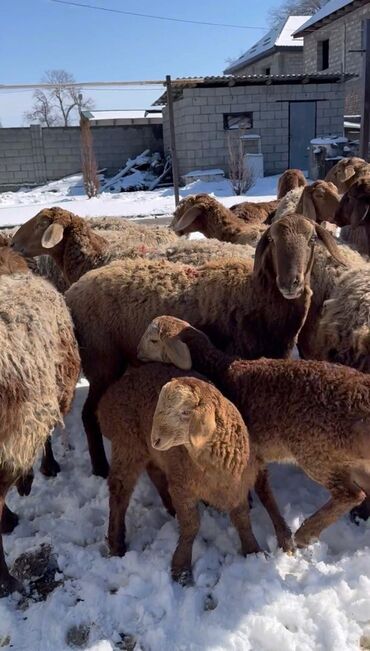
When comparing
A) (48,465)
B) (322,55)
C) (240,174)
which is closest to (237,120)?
(240,174)

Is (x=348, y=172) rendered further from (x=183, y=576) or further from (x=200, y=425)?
(x=183, y=576)

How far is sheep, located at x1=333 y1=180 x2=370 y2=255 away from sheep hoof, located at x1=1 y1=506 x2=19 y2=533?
398cm

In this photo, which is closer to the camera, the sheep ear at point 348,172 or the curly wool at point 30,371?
the curly wool at point 30,371

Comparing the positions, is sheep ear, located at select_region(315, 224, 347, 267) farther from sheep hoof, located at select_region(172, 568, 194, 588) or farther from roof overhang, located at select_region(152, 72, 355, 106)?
roof overhang, located at select_region(152, 72, 355, 106)

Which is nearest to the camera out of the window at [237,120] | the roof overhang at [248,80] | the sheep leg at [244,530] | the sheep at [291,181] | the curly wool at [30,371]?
the curly wool at [30,371]

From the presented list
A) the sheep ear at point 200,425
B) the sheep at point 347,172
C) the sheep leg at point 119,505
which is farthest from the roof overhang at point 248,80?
the sheep ear at point 200,425

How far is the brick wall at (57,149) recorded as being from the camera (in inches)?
896

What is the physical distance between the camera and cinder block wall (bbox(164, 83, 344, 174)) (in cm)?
1889

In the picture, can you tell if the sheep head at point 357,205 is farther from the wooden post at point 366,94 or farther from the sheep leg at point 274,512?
the wooden post at point 366,94

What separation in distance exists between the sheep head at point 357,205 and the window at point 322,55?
2592cm

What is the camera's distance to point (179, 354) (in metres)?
3.06

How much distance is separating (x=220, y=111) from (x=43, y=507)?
17929 millimetres

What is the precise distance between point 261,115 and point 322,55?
11588 mm

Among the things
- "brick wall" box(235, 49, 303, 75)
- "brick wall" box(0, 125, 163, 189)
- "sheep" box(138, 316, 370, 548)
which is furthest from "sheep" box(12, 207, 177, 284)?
"brick wall" box(235, 49, 303, 75)
